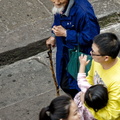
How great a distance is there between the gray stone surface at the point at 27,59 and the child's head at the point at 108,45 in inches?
60.4

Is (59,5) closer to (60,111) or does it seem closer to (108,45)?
(108,45)

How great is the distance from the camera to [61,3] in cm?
362

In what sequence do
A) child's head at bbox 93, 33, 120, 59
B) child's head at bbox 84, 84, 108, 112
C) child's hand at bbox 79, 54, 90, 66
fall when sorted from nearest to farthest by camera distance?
child's head at bbox 84, 84, 108, 112
child's head at bbox 93, 33, 120, 59
child's hand at bbox 79, 54, 90, 66

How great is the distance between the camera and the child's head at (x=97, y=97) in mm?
3021

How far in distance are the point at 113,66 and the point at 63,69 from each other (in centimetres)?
97

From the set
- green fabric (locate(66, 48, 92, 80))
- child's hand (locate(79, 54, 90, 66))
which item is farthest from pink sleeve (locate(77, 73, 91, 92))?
green fabric (locate(66, 48, 92, 80))

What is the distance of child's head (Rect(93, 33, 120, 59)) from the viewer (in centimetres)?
319

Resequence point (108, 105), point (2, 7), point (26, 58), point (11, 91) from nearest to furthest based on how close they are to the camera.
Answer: point (108, 105), point (11, 91), point (26, 58), point (2, 7)

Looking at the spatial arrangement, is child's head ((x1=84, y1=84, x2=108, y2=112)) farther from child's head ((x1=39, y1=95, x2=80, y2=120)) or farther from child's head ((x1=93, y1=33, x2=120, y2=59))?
child's head ((x1=93, y1=33, x2=120, y2=59))

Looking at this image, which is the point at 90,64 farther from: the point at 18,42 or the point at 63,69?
the point at 18,42

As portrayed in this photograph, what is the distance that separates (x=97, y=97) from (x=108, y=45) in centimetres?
46

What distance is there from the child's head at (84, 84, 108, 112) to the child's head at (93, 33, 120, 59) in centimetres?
28

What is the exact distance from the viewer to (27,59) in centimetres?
529

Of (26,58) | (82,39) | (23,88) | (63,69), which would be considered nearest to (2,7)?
(26,58)
